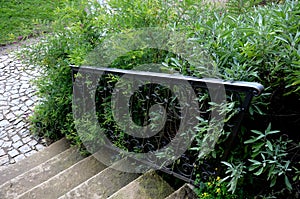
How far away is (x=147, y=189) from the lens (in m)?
1.96

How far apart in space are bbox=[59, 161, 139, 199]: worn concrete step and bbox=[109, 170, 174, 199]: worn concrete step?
0.70 feet

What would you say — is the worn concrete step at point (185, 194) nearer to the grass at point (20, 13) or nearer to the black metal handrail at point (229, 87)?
the black metal handrail at point (229, 87)

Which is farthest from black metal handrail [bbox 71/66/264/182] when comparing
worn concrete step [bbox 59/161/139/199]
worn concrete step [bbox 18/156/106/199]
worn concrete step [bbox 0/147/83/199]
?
worn concrete step [bbox 0/147/83/199]

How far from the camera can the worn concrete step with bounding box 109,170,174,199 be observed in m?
1.92

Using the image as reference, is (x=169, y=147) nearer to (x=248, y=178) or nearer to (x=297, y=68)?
(x=248, y=178)

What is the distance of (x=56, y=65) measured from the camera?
117 inches

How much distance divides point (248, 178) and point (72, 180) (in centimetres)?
153

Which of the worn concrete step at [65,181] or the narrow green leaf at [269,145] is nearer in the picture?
the narrow green leaf at [269,145]

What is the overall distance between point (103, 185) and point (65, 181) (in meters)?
0.43

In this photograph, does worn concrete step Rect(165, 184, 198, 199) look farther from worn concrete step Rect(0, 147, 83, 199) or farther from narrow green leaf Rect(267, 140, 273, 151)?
worn concrete step Rect(0, 147, 83, 199)

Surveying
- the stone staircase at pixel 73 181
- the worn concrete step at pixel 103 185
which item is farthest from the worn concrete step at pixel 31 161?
the worn concrete step at pixel 103 185

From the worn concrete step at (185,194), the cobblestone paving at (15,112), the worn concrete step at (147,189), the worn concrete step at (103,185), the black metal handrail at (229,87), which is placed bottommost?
the cobblestone paving at (15,112)

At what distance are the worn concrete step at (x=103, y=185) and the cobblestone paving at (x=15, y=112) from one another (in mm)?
1514

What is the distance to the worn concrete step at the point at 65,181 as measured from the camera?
227 centimetres
